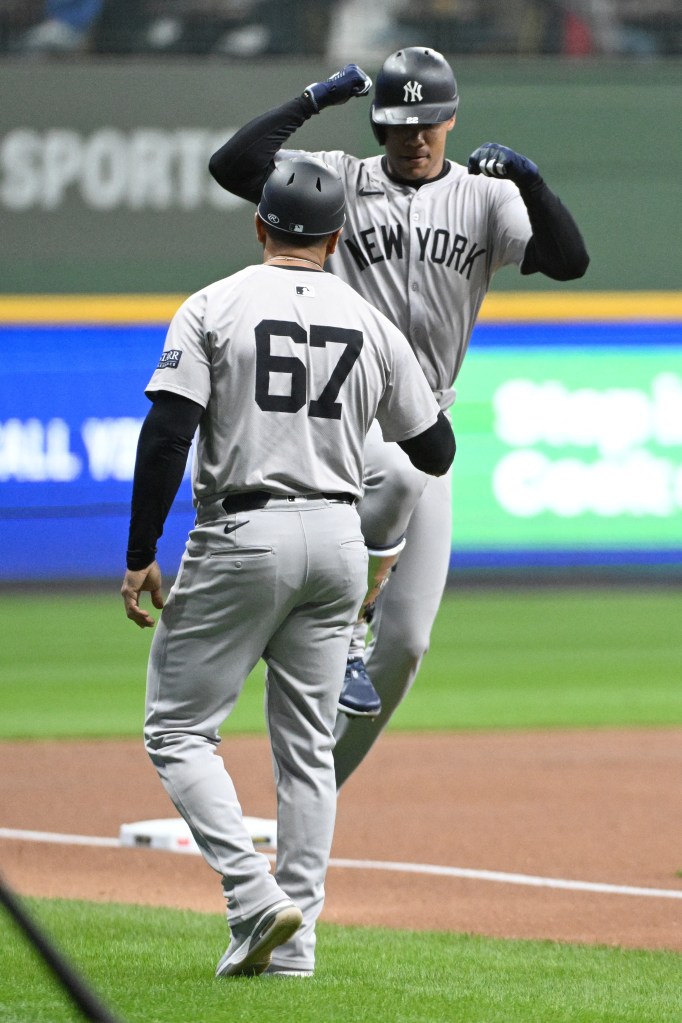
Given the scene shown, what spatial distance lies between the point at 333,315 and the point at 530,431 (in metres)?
12.0

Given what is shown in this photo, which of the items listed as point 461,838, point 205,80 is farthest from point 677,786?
point 205,80

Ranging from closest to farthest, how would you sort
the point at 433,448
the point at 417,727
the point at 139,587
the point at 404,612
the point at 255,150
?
the point at 139,587 < the point at 433,448 < the point at 255,150 < the point at 404,612 < the point at 417,727

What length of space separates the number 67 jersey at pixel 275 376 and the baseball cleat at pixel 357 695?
1216 millimetres

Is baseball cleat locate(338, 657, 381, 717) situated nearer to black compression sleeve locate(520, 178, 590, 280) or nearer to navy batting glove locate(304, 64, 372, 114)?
black compression sleeve locate(520, 178, 590, 280)

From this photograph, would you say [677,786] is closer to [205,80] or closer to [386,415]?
[386,415]

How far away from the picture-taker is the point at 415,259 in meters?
5.07

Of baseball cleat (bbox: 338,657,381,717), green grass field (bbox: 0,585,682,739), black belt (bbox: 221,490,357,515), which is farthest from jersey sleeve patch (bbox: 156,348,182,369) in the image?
green grass field (bbox: 0,585,682,739)

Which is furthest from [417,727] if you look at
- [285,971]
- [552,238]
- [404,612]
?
[285,971]

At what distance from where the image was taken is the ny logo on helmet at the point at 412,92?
4.78 m

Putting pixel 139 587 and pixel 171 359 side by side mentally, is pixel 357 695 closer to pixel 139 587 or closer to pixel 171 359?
pixel 139 587

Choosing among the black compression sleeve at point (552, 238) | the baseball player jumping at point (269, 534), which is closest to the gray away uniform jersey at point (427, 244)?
the black compression sleeve at point (552, 238)

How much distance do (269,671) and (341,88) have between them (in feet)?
5.63

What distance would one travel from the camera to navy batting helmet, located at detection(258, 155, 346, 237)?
13.1 ft

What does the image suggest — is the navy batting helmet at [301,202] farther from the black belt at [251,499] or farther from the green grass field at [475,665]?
the green grass field at [475,665]
